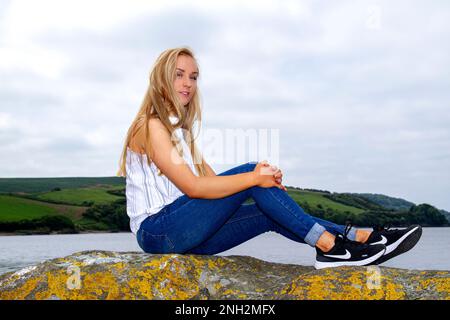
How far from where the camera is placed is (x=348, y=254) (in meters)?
5.24

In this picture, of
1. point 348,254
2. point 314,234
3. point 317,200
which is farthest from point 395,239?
point 317,200

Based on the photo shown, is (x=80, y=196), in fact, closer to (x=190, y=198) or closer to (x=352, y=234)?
(x=190, y=198)

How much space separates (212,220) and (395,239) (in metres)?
2.09

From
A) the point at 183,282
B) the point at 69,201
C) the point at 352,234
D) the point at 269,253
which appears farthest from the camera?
the point at 69,201

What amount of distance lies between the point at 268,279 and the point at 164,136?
1.97m

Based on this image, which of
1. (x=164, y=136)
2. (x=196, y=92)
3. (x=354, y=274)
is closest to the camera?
(x=354, y=274)

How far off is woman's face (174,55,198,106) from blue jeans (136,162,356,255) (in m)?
1.13

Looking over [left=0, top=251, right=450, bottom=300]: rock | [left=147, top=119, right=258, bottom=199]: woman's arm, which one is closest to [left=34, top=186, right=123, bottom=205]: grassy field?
[left=0, top=251, right=450, bottom=300]: rock

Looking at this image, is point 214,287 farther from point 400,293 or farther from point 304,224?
point 400,293

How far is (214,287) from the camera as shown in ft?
16.5

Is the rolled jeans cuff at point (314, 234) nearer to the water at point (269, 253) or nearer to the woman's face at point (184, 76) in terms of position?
the woman's face at point (184, 76)

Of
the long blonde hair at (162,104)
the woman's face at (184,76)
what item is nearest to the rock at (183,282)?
the long blonde hair at (162,104)
